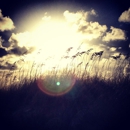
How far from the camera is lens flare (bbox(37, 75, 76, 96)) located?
201 inches

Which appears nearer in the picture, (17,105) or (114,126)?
(114,126)

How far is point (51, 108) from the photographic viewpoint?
4613mm

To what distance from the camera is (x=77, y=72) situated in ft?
20.6

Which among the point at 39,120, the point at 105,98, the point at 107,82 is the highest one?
the point at 107,82

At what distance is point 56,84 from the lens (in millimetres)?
5676

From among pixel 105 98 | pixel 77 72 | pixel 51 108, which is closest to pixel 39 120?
pixel 51 108

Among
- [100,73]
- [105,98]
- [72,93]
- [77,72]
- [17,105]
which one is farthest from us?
[77,72]

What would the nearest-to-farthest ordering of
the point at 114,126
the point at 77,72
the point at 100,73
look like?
the point at 114,126, the point at 100,73, the point at 77,72

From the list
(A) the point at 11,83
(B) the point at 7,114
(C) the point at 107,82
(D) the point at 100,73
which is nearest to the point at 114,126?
(C) the point at 107,82

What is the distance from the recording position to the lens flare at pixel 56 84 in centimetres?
510

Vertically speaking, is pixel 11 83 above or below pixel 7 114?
above

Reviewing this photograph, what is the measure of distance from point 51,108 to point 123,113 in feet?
5.58

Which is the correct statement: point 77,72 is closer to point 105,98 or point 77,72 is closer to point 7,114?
point 105,98

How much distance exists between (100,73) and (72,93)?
1.48 m
